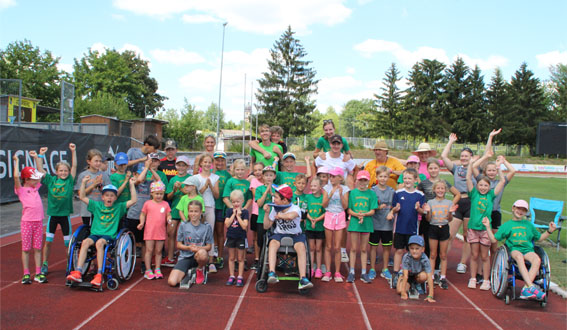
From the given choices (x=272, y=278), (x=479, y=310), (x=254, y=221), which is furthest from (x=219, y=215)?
(x=479, y=310)

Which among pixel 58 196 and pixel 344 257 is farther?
pixel 344 257

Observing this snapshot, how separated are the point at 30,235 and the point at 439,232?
5.44m

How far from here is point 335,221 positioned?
225 inches

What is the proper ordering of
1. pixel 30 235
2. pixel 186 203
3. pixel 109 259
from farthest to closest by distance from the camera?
1. pixel 186 203
2. pixel 30 235
3. pixel 109 259

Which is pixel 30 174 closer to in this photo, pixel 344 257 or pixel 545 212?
pixel 344 257

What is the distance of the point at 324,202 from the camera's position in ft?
18.7

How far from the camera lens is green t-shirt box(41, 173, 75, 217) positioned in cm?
538

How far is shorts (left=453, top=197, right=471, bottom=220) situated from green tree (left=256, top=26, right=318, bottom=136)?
152ft

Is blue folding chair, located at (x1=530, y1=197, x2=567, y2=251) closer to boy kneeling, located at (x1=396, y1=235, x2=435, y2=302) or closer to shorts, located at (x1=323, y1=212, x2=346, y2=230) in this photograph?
boy kneeling, located at (x1=396, y1=235, x2=435, y2=302)

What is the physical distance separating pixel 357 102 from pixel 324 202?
12245 cm

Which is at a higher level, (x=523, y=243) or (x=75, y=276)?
(x=523, y=243)

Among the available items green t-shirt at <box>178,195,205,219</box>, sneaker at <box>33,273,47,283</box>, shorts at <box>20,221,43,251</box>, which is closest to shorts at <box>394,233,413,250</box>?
green t-shirt at <box>178,195,205,219</box>

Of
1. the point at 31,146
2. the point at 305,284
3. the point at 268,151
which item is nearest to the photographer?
the point at 305,284

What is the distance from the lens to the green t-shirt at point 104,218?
5.21 m
